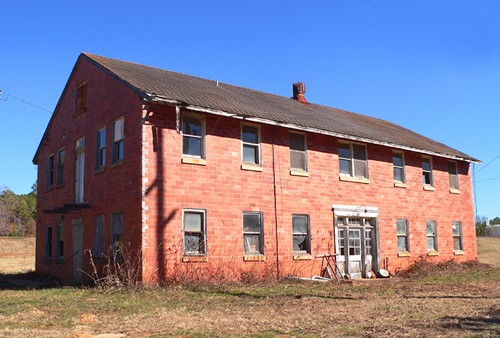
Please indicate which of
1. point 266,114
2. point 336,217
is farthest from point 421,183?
point 266,114

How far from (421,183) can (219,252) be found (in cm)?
1181

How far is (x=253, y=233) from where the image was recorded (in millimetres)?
18469

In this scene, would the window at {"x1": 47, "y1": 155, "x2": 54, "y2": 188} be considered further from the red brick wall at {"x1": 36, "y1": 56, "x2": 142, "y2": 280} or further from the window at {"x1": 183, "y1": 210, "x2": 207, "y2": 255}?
the window at {"x1": 183, "y1": 210, "x2": 207, "y2": 255}

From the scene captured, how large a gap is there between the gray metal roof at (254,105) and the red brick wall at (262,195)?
0.56m

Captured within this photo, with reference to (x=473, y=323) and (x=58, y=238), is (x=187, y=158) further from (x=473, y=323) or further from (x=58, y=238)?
(x=473, y=323)

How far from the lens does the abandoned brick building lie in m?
16.7

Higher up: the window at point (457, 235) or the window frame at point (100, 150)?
the window frame at point (100, 150)

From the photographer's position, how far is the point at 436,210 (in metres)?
25.6

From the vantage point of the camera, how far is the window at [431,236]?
81.9 feet

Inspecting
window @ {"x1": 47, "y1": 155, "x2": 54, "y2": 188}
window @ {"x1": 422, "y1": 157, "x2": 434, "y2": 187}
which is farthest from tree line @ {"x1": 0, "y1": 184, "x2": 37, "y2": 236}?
window @ {"x1": 422, "y1": 157, "x2": 434, "y2": 187}

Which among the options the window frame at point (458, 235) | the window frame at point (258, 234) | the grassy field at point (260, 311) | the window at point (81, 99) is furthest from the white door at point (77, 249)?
the window frame at point (458, 235)

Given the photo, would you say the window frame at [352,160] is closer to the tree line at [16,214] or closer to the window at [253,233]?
the window at [253,233]

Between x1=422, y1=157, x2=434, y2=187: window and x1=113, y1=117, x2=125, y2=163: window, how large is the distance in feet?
47.3

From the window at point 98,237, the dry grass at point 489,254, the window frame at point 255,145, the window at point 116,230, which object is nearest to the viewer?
the window at point 116,230
